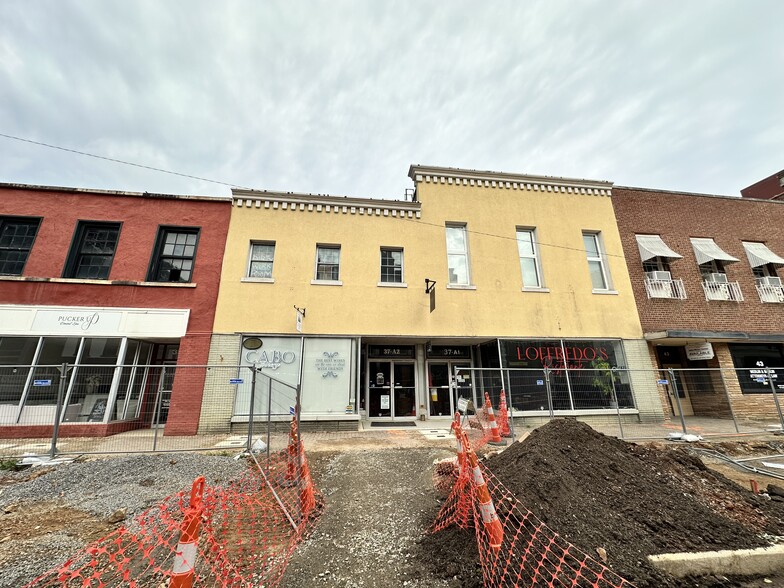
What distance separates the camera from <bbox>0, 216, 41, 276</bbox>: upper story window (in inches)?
416

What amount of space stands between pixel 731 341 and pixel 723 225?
5.60 metres

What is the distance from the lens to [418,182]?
13195mm

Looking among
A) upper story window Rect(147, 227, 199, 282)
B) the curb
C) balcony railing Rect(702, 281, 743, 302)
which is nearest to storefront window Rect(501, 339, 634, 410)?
balcony railing Rect(702, 281, 743, 302)

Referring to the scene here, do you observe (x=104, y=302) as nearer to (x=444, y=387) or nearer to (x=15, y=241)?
(x=15, y=241)

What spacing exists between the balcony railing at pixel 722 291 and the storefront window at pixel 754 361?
201cm

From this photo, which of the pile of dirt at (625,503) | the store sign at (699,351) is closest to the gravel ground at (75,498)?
the pile of dirt at (625,503)

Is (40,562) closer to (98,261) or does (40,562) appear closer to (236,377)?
(236,377)

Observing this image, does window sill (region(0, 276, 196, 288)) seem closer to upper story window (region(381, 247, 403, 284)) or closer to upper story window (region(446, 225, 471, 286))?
upper story window (region(381, 247, 403, 284))

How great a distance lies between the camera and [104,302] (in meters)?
10.4

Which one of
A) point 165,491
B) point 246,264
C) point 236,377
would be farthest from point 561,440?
point 246,264

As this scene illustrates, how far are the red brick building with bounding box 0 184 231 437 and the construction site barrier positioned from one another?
9.55 metres

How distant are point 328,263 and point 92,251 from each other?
7.93 meters

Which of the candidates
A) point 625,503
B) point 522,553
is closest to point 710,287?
point 625,503

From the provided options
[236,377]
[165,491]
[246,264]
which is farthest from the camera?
[246,264]
